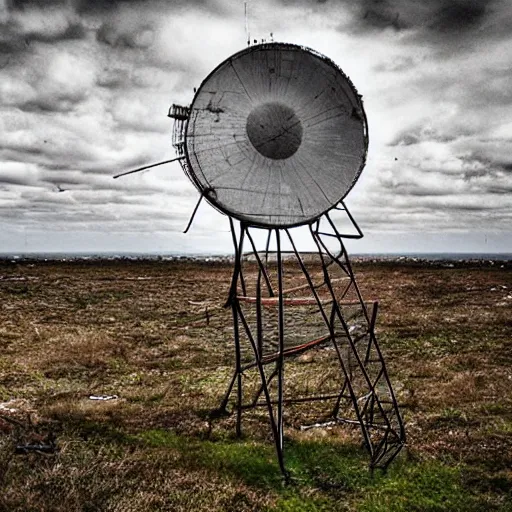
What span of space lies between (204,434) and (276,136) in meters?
6.29

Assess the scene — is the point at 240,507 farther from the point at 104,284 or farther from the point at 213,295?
the point at 104,284

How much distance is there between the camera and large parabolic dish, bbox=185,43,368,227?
24.6 ft

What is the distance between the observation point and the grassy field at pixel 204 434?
24.4 feet

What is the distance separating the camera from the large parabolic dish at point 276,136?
295 inches

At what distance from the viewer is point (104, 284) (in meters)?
45.7

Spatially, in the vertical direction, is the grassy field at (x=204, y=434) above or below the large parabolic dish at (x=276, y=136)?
below

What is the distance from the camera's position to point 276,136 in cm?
767

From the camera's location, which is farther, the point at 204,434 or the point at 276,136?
the point at 204,434

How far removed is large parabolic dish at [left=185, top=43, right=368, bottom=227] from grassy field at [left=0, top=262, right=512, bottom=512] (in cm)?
438

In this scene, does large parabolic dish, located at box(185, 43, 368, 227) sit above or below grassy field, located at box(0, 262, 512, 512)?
above

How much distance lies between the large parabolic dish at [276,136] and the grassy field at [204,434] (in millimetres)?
4375

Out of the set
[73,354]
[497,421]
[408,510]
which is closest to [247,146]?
[408,510]

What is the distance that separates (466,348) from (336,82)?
1500 cm

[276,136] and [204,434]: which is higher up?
[276,136]
